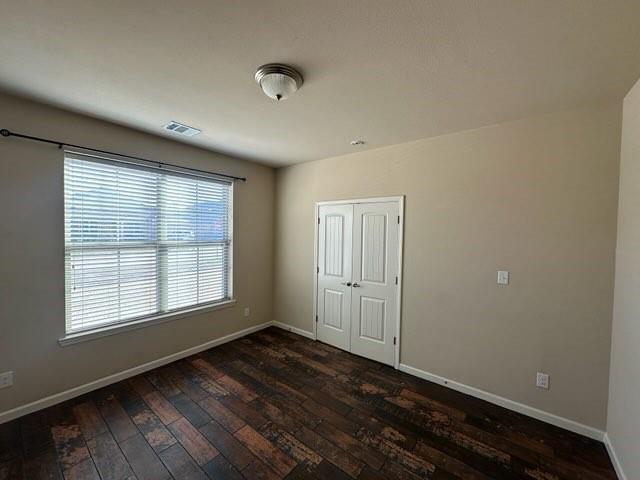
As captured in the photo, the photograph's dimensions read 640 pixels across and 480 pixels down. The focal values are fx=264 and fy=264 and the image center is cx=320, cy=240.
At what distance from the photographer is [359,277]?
3412 millimetres

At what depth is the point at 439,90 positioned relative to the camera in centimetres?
190

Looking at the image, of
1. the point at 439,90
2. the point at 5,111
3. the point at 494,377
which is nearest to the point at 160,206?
the point at 5,111

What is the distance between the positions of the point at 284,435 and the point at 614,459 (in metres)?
2.33

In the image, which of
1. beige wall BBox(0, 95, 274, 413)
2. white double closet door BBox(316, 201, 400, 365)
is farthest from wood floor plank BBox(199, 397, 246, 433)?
white double closet door BBox(316, 201, 400, 365)

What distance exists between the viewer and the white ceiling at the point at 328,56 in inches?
48.8

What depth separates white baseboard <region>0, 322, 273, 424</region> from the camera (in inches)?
84.9

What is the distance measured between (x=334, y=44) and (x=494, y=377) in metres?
3.01

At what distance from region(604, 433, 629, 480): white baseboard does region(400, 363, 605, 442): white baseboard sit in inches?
2.1

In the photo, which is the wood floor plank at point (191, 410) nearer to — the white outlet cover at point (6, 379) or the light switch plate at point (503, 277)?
the white outlet cover at point (6, 379)

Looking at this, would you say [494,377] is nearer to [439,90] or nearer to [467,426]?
[467,426]

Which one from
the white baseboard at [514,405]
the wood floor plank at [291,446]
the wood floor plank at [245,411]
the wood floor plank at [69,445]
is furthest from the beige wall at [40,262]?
the white baseboard at [514,405]

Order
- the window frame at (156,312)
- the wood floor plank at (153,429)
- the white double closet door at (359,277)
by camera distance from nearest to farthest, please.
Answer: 1. the wood floor plank at (153,429)
2. the window frame at (156,312)
3. the white double closet door at (359,277)

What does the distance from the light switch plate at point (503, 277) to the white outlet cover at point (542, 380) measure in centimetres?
80

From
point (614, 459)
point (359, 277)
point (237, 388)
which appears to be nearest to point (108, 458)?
point (237, 388)
